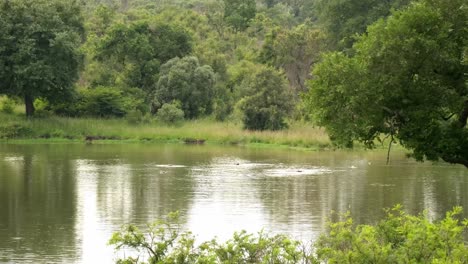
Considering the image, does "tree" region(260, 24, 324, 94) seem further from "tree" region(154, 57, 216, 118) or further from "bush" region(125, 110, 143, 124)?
"bush" region(125, 110, 143, 124)

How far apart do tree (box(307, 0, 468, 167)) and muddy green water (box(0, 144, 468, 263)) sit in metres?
3.88

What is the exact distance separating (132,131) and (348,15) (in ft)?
49.7

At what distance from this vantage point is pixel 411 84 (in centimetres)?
1549

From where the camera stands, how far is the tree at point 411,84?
15.4 meters

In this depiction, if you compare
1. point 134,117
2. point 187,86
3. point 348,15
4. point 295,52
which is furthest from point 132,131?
point 295,52

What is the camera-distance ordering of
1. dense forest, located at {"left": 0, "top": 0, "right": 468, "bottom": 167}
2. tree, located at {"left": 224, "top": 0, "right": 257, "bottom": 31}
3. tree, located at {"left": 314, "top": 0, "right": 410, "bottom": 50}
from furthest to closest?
tree, located at {"left": 224, "top": 0, "right": 257, "bottom": 31}, tree, located at {"left": 314, "top": 0, "right": 410, "bottom": 50}, dense forest, located at {"left": 0, "top": 0, "right": 468, "bottom": 167}

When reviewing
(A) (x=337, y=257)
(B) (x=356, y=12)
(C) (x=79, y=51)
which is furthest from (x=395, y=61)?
(B) (x=356, y=12)

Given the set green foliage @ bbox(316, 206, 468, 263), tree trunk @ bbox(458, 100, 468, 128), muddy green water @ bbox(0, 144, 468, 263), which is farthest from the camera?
muddy green water @ bbox(0, 144, 468, 263)

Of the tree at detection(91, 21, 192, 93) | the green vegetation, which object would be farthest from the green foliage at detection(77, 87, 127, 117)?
the green vegetation

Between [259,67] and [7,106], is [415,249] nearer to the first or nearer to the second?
[7,106]

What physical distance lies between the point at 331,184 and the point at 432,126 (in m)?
13.9

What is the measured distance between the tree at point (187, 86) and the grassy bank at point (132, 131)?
2.17 m

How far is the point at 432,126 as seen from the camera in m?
15.6

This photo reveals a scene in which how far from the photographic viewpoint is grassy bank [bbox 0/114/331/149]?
4803cm
